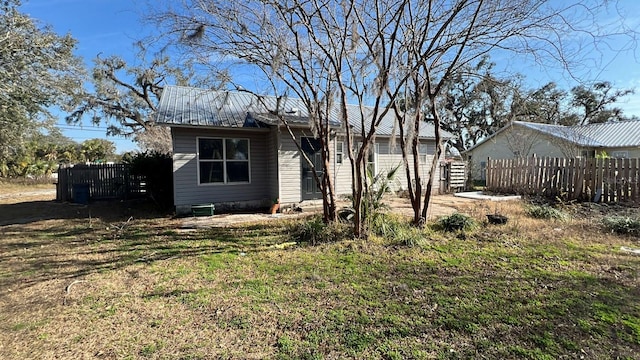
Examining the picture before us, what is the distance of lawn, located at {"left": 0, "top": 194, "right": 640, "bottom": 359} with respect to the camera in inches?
96.0

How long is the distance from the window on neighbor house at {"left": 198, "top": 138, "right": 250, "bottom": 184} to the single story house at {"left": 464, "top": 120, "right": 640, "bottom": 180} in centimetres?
1300

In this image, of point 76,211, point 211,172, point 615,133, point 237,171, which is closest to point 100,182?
point 76,211

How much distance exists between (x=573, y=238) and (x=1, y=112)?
14.1 meters

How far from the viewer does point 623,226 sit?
567 centimetres

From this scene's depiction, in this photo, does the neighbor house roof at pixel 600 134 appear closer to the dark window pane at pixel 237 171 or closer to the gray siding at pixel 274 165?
the gray siding at pixel 274 165

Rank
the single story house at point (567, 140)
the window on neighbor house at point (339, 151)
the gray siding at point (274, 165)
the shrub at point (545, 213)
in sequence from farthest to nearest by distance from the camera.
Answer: the single story house at point (567, 140) → the window on neighbor house at point (339, 151) → the gray siding at point (274, 165) → the shrub at point (545, 213)

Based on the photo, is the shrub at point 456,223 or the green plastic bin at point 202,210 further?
the green plastic bin at point 202,210

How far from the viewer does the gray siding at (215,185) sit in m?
8.40

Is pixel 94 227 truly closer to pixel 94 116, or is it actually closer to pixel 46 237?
pixel 46 237

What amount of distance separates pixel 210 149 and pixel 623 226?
9.73 meters

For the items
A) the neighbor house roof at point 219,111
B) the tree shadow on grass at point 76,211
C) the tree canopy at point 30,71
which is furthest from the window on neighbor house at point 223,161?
the tree canopy at point 30,71

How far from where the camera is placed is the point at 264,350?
2396mm

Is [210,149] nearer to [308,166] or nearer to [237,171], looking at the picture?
[237,171]

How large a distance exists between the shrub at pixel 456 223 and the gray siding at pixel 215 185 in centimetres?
511
